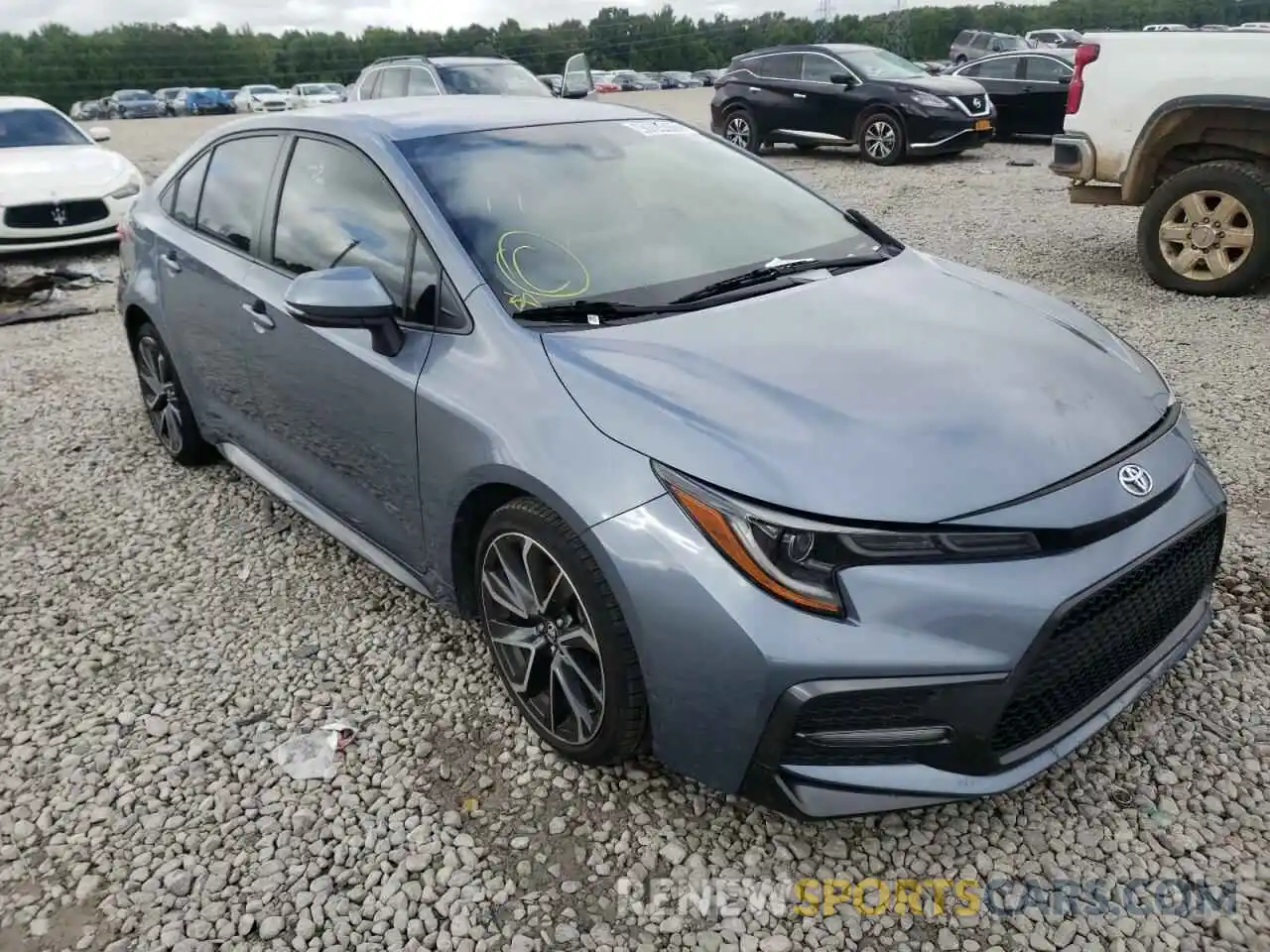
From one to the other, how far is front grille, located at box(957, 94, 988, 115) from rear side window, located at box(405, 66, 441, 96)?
22.3 ft

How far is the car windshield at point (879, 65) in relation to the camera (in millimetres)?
13438

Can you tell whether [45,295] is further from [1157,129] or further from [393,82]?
[1157,129]

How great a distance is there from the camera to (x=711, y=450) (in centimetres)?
208

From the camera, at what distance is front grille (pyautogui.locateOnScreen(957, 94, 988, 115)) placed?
42.1 feet

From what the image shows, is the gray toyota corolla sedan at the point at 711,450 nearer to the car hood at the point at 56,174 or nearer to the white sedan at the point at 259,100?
the car hood at the point at 56,174

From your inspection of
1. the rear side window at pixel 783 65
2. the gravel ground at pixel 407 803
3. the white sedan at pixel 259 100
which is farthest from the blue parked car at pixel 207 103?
the gravel ground at pixel 407 803

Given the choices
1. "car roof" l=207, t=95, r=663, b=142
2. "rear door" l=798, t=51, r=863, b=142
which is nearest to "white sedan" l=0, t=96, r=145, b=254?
"car roof" l=207, t=95, r=663, b=142

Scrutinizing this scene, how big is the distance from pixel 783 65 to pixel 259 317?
41.0 feet

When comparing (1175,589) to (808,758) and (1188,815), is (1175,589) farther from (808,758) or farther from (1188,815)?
(808,758)

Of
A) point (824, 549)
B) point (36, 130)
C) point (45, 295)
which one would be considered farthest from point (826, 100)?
point (824, 549)

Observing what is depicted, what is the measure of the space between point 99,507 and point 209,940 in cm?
273

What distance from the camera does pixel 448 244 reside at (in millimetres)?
2682

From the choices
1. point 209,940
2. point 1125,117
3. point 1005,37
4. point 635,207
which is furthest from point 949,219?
point 1005,37

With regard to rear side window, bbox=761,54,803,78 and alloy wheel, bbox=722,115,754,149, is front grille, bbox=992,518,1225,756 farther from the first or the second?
alloy wheel, bbox=722,115,754,149
